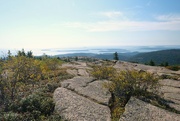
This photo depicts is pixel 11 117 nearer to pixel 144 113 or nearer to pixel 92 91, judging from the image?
pixel 92 91

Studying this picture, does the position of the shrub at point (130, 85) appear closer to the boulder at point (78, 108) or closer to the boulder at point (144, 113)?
the boulder at point (144, 113)

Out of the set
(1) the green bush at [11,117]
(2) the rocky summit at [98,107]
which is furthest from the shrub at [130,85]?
(1) the green bush at [11,117]

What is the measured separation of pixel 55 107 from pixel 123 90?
12.9ft

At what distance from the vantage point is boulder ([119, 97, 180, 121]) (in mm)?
7160

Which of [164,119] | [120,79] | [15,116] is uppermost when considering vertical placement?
[120,79]

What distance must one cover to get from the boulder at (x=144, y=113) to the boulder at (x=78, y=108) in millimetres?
876

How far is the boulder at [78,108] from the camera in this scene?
23.1 ft

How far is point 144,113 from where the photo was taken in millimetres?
7559

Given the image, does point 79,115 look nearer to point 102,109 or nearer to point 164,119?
point 102,109

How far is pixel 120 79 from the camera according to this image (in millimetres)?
10164

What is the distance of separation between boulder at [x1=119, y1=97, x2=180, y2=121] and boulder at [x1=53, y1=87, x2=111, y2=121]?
876 mm

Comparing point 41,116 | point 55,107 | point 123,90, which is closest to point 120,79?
point 123,90

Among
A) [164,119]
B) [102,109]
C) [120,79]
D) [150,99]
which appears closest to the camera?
[164,119]

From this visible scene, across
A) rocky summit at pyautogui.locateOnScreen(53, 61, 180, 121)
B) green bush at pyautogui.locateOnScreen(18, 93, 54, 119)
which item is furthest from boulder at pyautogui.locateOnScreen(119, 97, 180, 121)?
green bush at pyautogui.locateOnScreen(18, 93, 54, 119)
